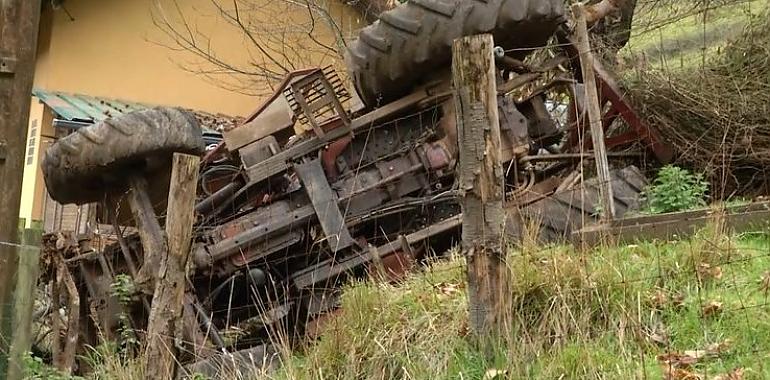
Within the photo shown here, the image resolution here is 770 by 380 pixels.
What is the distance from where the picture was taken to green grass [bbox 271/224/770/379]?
3.80m

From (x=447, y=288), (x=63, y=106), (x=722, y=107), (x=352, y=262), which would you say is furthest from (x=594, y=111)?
(x=63, y=106)

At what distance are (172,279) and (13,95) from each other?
58.3 inches

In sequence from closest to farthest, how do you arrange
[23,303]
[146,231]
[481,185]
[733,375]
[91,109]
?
[733,375] → [23,303] → [481,185] → [146,231] → [91,109]

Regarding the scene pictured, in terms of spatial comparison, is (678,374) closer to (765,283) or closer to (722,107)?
(765,283)

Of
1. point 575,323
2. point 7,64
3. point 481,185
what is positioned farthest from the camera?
point 575,323

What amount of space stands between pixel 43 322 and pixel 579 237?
513 centimetres

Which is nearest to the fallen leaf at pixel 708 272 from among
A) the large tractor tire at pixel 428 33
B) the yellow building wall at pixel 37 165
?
the large tractor tire at pixel 428 33

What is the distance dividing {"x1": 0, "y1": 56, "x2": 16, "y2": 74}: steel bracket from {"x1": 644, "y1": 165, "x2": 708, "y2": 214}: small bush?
15.0 feet

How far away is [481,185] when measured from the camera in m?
3.94

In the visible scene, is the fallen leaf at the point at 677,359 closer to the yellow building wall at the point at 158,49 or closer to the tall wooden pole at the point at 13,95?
the tall wooden pole at the point at 13,95

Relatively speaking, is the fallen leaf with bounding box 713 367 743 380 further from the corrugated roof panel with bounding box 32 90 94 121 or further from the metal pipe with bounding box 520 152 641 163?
the corrugated roof panel with bounding box 32 90 94 121

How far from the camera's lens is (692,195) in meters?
6.20

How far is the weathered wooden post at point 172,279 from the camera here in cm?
448

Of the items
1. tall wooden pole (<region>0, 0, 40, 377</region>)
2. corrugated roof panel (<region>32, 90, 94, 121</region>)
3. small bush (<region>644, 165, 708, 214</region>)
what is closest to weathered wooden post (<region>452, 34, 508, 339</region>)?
tall wooden pole (<region>0, 0, 40, 377</region>)
